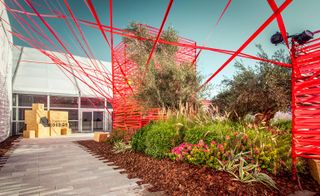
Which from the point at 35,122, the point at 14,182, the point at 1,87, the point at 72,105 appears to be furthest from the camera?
the point at 72,105

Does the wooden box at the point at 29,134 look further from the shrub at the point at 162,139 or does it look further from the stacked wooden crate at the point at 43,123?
the shrub at the point at 162,139

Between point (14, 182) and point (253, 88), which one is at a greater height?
point (253, 88)

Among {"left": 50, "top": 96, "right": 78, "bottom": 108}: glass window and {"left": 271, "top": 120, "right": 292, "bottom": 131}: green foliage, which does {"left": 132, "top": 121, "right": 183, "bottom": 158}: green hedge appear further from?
{"left": 50, "top": 96, "right": 78, "bottom": 108}: glass window

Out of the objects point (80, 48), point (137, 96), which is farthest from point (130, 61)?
point (80, 48)

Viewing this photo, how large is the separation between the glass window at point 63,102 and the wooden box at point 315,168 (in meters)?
15.3

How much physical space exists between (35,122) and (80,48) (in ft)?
32.8

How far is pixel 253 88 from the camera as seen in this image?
528 centimetres

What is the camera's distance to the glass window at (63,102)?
47.1 ft

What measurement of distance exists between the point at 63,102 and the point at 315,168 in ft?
51.0

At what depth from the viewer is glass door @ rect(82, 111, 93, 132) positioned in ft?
52.0

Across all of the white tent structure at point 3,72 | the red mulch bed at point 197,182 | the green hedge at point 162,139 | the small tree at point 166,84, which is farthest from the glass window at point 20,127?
the red mulch bed at point 197,182

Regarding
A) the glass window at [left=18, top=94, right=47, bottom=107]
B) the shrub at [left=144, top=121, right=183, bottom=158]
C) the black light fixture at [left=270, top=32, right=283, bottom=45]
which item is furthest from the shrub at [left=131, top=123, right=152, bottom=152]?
the glass window at [left=18, top=94, right=47, bottom=107]

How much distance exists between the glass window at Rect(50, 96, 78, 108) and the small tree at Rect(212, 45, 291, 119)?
12802mm

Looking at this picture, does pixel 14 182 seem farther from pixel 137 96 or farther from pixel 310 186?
pixel 310 186
